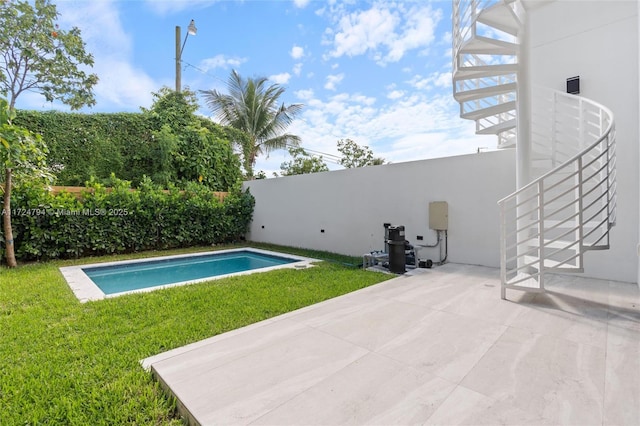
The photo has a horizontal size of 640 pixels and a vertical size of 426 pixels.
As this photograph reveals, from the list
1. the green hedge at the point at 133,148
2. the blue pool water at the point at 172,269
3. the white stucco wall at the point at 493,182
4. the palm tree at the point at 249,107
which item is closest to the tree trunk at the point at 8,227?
the blue pool water at the point at 172,269

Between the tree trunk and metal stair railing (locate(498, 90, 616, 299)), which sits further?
the tree trunk

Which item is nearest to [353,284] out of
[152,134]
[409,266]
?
[409,266]

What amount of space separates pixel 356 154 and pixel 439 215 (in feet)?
31.1

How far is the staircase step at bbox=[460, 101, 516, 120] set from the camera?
473 cm

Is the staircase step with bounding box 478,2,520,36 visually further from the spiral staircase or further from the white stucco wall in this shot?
the white stucco wall

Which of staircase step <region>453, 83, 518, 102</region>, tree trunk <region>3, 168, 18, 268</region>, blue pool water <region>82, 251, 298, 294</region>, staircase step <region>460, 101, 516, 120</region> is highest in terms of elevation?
staircase step <region>453, 83, 518, 102</region>

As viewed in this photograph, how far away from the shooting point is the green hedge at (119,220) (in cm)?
650

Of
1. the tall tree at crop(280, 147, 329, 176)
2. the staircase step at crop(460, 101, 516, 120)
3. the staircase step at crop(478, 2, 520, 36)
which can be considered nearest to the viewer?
the staircase step at crop(478, 2, 520, 36)

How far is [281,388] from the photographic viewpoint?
1879 millimetres

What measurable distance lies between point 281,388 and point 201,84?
549 inches

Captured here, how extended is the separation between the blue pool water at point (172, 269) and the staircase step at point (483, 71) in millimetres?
4982

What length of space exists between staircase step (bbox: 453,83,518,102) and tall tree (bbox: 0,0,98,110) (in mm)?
8994

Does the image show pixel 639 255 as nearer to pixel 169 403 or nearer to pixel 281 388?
pixel 281 388
